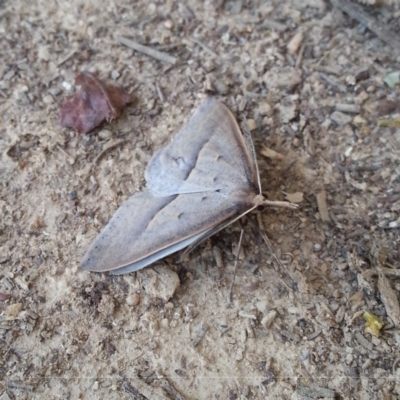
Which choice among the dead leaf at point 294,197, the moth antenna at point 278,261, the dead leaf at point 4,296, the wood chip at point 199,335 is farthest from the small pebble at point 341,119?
the dead leaf at point 4,296

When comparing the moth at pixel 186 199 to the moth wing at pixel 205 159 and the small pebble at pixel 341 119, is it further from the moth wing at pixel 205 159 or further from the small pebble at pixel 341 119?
the small pebble at pixel 341 119

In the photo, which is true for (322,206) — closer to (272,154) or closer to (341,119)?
(272,154)

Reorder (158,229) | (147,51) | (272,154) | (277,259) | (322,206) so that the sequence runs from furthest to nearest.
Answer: (147,51) < (272,154) < (322,206) < (277,259) < (158,229)

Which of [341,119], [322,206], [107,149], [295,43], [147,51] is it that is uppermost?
[147,51]

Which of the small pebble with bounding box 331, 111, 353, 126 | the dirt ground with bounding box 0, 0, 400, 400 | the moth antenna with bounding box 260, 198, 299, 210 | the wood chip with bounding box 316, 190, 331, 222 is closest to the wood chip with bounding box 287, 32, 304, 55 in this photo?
the dirt ground with bounding box 0, 0, 400, 400

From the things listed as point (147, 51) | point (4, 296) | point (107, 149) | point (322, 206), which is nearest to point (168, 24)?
point (147, 51)

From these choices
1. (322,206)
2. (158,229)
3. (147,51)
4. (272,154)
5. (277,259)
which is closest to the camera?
(158,229)

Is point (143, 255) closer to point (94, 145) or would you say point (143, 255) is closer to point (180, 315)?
point (180, 315)
